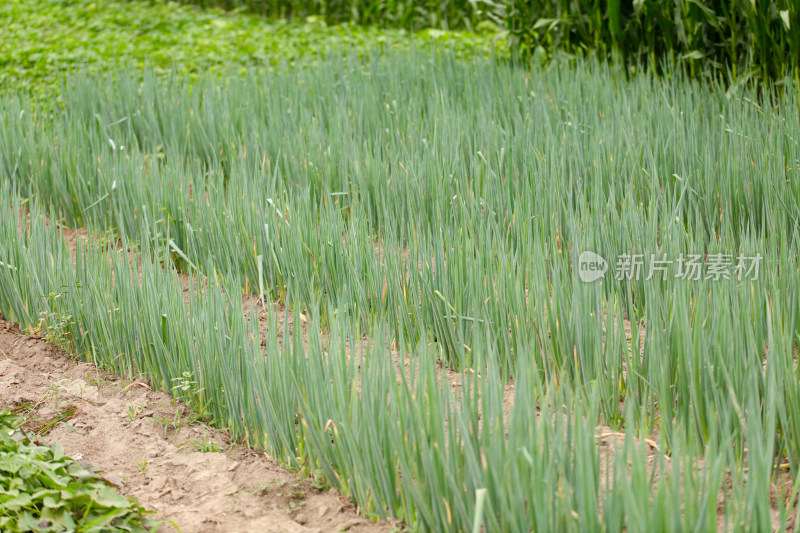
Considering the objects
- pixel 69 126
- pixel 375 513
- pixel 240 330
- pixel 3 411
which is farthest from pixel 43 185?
pixel 375 513

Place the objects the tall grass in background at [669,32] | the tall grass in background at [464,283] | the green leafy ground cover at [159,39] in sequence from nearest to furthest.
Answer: the tall grass in background at [464,283]
the tall grass in background at [669,32]
the green leafy ground cover at [159,39]

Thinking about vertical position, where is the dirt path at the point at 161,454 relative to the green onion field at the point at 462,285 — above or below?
below

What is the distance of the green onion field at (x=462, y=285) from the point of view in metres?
1.50

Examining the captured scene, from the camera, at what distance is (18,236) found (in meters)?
2.69

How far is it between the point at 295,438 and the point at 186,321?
0.48 metres

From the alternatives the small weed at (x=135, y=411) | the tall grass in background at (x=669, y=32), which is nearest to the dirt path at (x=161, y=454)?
the small weed at (x=135, y=411)

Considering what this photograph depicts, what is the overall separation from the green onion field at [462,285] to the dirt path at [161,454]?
0.06 meters

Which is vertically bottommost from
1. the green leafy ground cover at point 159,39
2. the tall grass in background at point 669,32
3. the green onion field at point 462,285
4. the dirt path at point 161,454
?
the dirt path at point 161,454

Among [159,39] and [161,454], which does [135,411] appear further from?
[159,39]

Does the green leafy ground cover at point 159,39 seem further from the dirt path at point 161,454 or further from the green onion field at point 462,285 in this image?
the dirt path at point 161,454

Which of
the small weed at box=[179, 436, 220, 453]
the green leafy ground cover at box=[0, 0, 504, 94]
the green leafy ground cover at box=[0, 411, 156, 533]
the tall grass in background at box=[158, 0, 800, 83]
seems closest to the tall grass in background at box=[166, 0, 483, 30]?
the green leafy ground cover at box=[0, 0, 504, 94]

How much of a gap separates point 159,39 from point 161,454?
18.0 feet

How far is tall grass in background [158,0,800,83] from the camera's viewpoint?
13.5ft

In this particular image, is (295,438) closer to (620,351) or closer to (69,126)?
(620,351)
